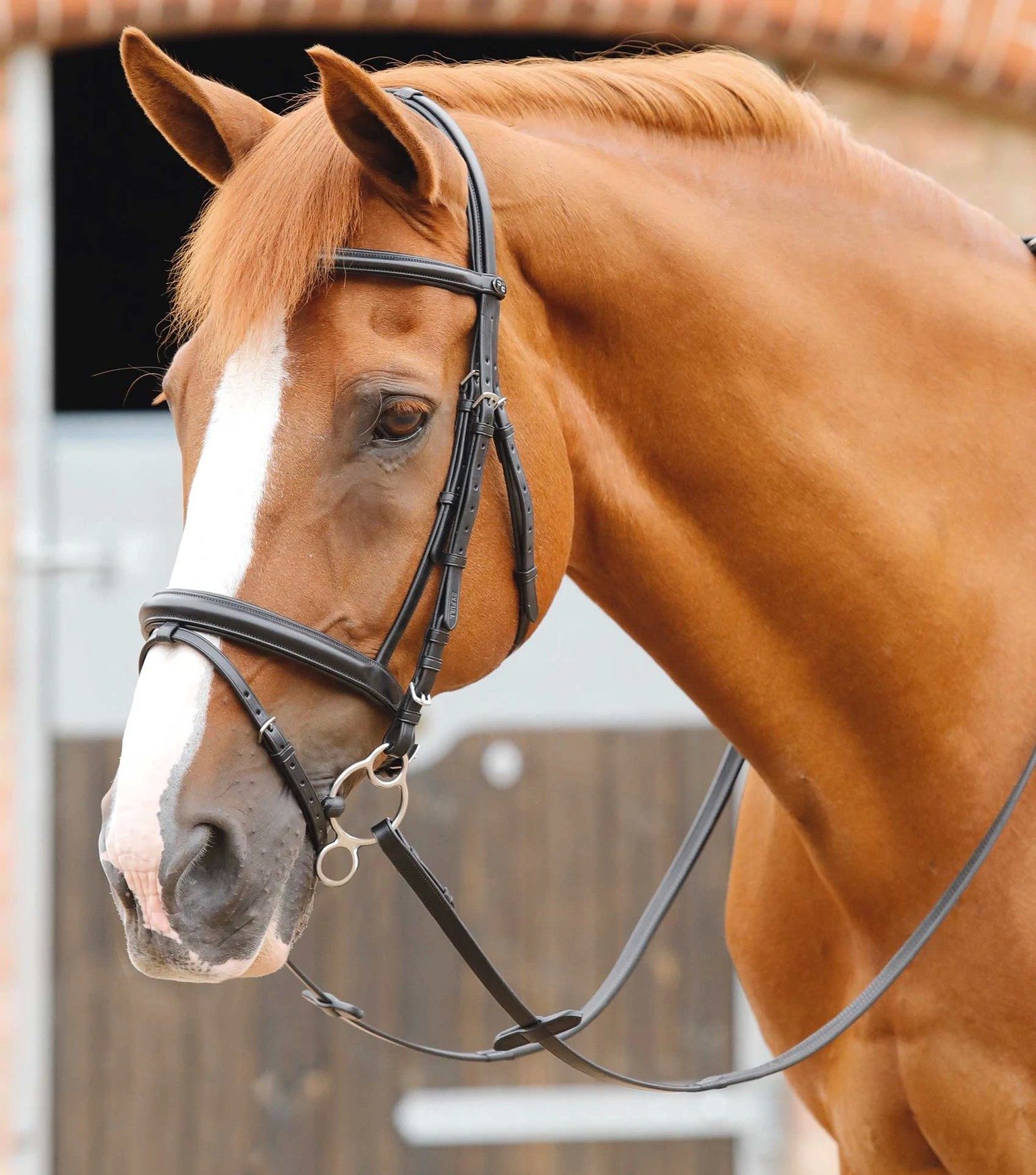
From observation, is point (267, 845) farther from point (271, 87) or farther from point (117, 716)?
point (271, 87)

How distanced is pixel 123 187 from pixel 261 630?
4.95 metres

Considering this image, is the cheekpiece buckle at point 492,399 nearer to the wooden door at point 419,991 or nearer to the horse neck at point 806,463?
the horse neck at point 806,463

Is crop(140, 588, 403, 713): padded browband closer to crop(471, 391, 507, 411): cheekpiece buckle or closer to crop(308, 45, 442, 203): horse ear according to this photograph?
crop(471, 391, 507, 411): cheekpiece buckle

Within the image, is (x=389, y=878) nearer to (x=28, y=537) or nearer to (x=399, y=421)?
(x=28, y=537)

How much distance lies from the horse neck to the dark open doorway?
2.86 metres

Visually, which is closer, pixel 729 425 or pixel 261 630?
pixel 261 630

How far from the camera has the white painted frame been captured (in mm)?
3576

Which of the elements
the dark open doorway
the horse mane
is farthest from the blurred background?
the horse mane

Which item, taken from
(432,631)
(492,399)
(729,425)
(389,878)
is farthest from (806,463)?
(389,878)

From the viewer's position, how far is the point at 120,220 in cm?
595

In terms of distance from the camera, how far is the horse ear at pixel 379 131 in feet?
4.57

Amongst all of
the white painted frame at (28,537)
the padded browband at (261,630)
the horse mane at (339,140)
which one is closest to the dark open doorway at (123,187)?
the white painted frame at (28,537)

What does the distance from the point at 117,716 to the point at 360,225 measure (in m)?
2.67

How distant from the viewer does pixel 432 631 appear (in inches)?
58.9
